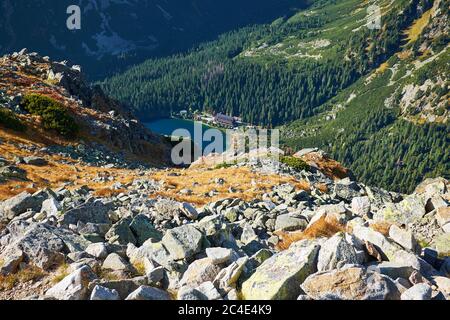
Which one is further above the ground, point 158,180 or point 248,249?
point 248,249

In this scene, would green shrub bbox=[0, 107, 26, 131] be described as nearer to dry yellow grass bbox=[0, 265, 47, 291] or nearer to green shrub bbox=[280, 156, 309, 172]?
green shrub bbox=[280, 156, 309, 172]

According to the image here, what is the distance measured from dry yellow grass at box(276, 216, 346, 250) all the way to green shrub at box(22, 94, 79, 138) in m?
41.1

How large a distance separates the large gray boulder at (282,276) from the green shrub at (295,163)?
112 ft

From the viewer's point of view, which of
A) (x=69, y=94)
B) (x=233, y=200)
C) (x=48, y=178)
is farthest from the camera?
(x=69, y=94)

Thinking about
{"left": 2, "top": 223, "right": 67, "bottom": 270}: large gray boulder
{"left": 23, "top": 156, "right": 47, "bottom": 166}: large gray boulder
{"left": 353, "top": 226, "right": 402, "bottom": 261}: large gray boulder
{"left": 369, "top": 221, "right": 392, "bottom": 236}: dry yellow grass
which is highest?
{"left": 2, "top": 223, "right": 67, "bottom": 270}: large gray boulder

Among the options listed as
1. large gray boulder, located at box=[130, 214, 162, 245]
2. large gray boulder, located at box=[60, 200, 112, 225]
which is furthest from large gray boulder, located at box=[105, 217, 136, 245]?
large gray boulder, located at box=[60, 200, 112, 225]

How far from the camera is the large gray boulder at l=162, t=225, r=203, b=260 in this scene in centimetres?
1372

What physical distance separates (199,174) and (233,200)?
1584 centimetres

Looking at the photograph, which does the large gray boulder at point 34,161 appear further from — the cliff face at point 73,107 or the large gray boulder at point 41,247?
the large gray boulder at point 41,247
